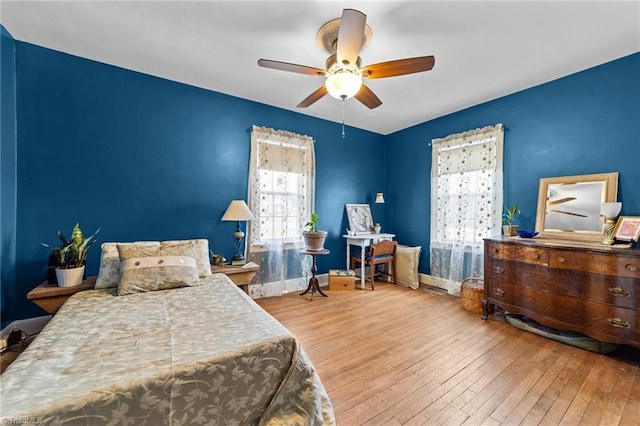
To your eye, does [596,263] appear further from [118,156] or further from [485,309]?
[118,156]

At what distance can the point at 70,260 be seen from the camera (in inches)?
92.0

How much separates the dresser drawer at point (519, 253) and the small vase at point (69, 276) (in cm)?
409

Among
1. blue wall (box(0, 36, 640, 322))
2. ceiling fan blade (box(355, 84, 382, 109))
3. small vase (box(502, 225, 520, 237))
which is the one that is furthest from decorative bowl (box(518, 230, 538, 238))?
ceiling fan blade (box(355, 84, 382, 109))

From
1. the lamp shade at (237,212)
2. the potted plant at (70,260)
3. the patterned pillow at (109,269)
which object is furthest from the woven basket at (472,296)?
the potted plant at (70,260)

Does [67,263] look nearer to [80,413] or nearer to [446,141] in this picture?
[80,413]

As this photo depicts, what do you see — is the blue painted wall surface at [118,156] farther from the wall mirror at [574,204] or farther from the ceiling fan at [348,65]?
the wall mirror at [574,204]

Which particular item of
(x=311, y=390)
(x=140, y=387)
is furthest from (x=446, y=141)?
(x=140, y=387)

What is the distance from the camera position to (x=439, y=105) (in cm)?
368

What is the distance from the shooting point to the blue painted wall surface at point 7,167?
221cm

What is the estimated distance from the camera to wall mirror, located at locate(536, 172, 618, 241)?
260 centimetres

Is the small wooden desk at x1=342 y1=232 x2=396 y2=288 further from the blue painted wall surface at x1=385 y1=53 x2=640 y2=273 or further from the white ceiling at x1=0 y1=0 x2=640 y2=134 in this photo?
the white ceiling at x1=0 y1=0 x2=640 y2=134

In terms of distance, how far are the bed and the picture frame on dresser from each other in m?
2.91

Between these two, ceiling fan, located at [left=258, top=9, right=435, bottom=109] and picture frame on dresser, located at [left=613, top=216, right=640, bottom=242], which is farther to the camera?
picture frame on dresser, located at [left=613, top=216, right=640, bottom=242]

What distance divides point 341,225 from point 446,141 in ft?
6.86
